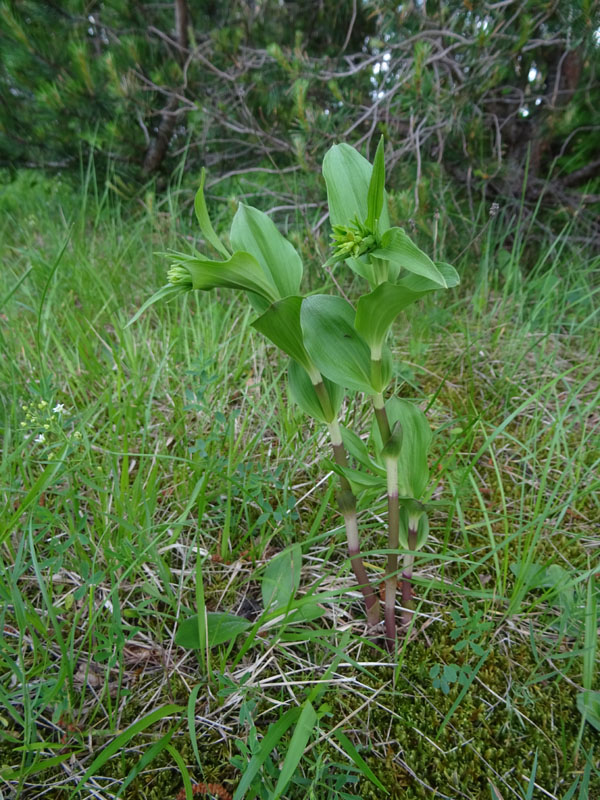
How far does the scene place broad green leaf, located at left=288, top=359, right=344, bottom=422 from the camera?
102 centimetres

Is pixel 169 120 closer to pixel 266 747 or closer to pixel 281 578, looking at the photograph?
pixel 281 578

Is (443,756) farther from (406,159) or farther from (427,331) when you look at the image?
(406,159)

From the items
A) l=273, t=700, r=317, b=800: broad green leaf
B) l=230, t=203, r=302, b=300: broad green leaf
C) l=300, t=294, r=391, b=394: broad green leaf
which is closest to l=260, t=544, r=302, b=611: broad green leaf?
l=273, t=700, r=317, b=800: broad green leaf

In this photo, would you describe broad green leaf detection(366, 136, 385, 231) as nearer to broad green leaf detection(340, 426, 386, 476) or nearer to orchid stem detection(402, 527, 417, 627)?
broad green leaf detection(340, 426, 386, 476)

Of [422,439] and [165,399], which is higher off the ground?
[422,439]

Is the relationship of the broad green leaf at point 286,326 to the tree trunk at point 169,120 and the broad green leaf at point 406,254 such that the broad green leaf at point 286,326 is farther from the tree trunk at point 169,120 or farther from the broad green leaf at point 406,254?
the tree trunk at point 169,120

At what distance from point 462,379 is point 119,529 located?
1.27 metres

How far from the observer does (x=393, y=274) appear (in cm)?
91

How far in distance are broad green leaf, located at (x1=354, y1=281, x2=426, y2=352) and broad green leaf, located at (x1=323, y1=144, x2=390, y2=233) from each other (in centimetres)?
19

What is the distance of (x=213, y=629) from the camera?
1101 mm

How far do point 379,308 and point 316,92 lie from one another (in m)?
2.17

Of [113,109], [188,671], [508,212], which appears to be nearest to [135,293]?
[113,109]

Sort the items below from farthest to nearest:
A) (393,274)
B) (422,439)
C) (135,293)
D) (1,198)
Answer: (1,198), (135,293), (422,439), (393,274)

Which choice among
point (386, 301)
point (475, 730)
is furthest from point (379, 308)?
point (475, 730)
